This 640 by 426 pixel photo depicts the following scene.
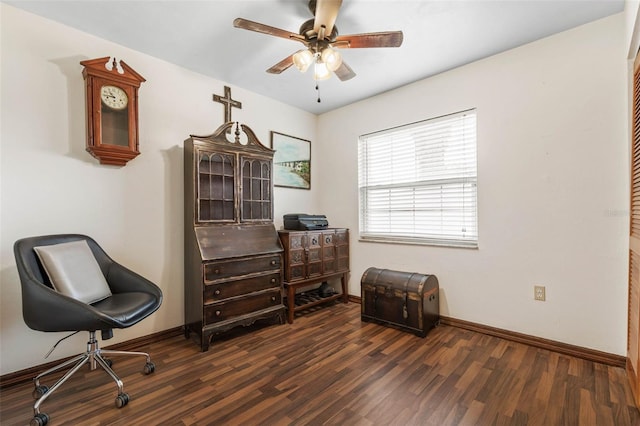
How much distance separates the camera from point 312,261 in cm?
325

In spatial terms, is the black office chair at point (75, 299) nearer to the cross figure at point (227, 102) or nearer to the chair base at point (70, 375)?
the chair base at point (70, 375)

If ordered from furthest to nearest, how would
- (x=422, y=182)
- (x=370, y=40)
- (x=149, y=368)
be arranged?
(x=422, y=182)
(x=149, y=368)
(x=370, y=40)

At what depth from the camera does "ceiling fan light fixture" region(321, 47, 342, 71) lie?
1.92m

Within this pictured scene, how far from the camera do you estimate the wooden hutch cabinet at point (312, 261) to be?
9.97 feet

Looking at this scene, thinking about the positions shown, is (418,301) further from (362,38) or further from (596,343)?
(362,38)

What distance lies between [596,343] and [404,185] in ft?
6.64

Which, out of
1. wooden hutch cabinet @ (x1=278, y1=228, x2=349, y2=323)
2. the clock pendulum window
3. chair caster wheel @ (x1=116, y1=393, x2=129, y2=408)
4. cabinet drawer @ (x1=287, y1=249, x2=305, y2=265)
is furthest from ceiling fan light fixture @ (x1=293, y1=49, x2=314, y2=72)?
chair caster wheel @ (x1=116, y1=393, x2=129, y2=408)

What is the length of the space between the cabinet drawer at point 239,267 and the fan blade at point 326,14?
6.31 feet

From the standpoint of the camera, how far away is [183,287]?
276 cm

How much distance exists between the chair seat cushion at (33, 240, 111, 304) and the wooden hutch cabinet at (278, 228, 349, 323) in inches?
60.7

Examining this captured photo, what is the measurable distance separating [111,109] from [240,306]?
1.92 metres

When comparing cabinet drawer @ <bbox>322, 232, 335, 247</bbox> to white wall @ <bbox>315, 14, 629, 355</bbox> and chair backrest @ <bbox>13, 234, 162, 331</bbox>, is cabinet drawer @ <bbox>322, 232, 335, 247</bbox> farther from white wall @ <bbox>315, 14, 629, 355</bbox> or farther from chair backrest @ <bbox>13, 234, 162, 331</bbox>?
chair backrest @ <bbox>13, 234, 162, 331</bbox>

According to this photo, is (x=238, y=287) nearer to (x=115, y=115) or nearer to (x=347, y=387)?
(x=347, y=387)

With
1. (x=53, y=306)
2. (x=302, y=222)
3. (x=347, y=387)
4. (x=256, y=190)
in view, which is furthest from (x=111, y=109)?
(x=347, y=387)
